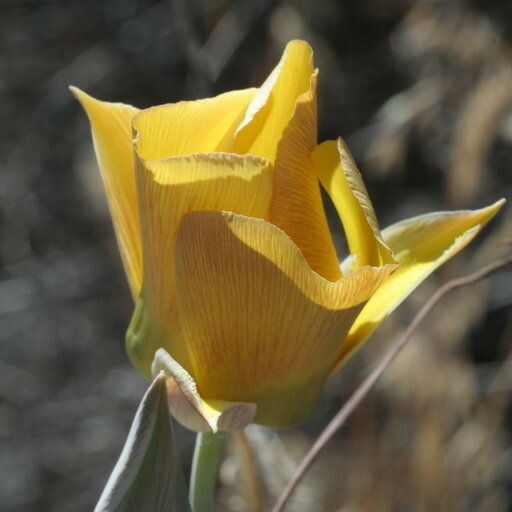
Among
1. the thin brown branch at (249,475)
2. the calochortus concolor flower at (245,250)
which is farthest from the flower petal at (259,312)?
the thin brown branch at (249,475)

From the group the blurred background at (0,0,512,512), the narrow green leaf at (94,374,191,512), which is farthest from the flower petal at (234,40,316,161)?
the blurred background at (0,0,512,512)

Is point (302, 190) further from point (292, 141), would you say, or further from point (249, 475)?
point (249, 475)

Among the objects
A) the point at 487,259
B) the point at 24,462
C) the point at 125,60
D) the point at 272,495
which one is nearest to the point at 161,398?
the point at 272,495

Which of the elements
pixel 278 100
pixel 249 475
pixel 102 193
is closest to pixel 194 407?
pixel 278 100

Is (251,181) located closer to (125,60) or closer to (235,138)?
(235,138)

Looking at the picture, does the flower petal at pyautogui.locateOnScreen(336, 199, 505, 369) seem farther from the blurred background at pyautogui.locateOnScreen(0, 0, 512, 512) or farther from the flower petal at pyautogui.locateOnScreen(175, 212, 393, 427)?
the blurred background at pyautogui.locateOnScreen(0, 0, 512, 512)

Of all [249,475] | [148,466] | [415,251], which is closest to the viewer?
[148,466]

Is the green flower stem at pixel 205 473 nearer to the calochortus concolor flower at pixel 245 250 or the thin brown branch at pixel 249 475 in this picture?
the calochortus concolor flower at pixel 245 250

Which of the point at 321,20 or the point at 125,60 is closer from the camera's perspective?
the point at 321,20
